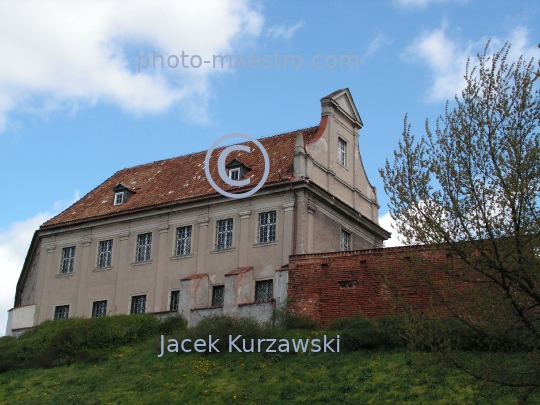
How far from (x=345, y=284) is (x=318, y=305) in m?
1.18

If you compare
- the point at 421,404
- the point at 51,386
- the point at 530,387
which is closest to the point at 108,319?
A: the point at 51,386

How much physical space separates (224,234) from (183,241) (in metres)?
2.04

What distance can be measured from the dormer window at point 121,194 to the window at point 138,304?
512 centimetres

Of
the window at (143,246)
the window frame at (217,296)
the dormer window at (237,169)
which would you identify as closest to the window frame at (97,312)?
the window at (143,246)

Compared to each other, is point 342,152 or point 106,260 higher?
point 342,152

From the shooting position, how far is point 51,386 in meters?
28.0

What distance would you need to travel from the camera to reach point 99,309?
36.2 meters

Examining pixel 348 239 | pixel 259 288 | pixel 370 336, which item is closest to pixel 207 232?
pixel 259 288

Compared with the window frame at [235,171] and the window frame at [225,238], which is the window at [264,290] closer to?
the window frame at [225,238]

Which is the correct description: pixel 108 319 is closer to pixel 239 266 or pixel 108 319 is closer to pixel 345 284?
pixel 239 266

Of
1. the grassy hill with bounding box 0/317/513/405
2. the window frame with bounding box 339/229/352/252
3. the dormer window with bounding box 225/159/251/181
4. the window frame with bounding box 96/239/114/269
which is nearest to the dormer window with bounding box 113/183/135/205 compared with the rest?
the window frame with bounding box 96/239/114/269

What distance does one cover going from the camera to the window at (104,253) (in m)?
36.9

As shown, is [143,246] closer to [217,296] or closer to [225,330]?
[217,296]

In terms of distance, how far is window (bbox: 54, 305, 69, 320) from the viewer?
3706 cm
